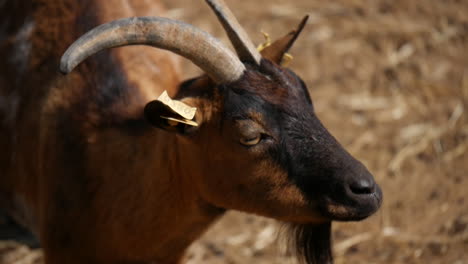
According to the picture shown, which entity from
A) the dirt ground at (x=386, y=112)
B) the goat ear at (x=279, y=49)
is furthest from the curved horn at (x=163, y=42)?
the dirt ground at (x=386, y=112)

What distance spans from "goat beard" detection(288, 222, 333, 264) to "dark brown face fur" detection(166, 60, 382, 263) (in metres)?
0.21

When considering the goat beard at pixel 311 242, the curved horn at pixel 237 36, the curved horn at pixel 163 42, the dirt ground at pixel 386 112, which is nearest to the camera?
the curved horn at pixel 163 42

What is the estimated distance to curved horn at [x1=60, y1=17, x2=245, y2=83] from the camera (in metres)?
3.11

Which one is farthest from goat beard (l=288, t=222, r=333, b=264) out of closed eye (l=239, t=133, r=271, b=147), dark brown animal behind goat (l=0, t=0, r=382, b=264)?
closed eye (l=239, t=133, r=271, b=147)

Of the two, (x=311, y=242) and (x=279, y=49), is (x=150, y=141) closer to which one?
(x=279, y=49)

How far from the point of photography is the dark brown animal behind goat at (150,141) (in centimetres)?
343

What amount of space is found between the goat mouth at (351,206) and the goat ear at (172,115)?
0.80m

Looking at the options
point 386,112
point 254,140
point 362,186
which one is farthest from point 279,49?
point 386,112

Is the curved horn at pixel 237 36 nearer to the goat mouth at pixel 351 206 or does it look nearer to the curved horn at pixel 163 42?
the curved horn at pixel 163 42

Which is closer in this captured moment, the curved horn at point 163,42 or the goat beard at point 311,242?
the curved horn at point 163,42

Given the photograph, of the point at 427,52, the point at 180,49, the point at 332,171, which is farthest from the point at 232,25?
the point at 427,52

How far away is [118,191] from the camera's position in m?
3.93

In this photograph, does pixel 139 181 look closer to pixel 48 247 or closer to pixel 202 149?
pixel 202 149

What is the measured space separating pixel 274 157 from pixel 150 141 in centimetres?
80
